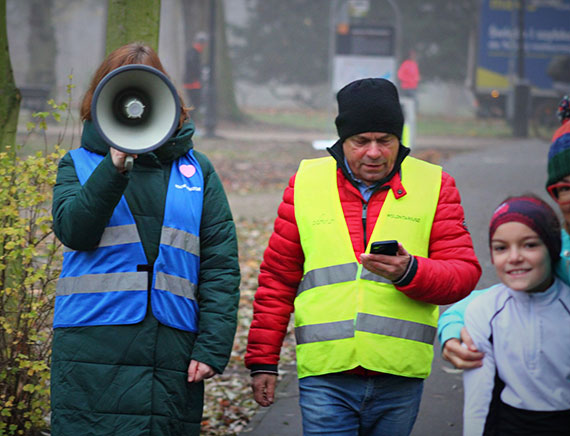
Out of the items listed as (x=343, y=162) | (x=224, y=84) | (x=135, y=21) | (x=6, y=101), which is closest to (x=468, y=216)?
(x=135, y=21)

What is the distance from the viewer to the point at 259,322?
11.2 ft

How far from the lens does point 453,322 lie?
2.72m

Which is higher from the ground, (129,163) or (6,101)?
(6,101)

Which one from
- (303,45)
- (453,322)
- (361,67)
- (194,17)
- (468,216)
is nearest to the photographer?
(453,322)

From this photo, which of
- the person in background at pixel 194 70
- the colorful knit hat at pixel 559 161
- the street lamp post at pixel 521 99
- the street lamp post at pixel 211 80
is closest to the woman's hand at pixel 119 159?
the colorful knit hat at pixel 559 161

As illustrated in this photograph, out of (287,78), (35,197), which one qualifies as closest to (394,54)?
(35,197)

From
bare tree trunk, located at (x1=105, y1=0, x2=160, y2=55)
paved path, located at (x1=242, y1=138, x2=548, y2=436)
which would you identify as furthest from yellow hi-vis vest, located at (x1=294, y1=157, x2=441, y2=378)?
bare tree trunk, located at (x1=105, y1=0, x2=160, y2=55)

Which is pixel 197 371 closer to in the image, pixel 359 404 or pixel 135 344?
pixel 135 344

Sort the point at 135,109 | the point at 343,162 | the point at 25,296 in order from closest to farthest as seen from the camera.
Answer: the point at 135,109
the point at 343,162
the point at 25,296

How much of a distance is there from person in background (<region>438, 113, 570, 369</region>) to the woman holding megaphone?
94 cm

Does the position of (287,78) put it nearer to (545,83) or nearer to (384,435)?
(545,83)

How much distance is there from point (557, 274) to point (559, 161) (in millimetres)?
374

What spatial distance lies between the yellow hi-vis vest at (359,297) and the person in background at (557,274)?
40 centimetres

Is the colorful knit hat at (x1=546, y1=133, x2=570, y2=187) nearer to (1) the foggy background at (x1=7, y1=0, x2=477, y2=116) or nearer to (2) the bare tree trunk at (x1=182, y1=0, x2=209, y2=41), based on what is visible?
(2) the bare tree trunk at (x1=182, y1=0, x2=209, y2=41)
